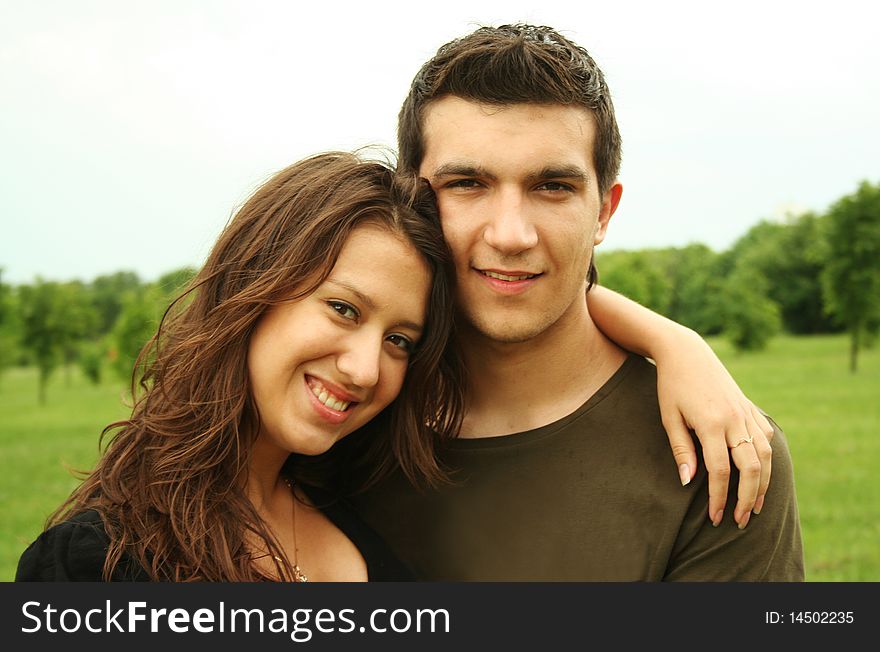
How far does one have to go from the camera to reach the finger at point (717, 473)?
2.80m

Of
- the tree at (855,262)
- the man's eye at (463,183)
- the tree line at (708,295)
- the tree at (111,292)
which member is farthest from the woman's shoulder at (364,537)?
the tree at (111,292)

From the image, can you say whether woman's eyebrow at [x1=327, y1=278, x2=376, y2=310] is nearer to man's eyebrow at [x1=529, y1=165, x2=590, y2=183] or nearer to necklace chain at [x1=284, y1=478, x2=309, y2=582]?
man's eyebrow at [x1=529, y1=165, x2=590, y2=183]

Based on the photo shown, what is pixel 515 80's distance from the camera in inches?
121

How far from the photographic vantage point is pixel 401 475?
11.1ft

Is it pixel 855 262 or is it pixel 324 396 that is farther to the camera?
pixel 855 262

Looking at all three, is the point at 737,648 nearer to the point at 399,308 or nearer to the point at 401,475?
the point at 401,475

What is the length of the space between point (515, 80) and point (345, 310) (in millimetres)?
1136

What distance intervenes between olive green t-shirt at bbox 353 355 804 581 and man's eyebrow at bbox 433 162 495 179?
1002 millimetres

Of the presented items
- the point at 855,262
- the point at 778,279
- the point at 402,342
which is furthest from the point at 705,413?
the point at 778,279

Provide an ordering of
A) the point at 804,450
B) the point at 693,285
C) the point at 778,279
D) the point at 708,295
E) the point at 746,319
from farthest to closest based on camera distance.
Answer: the point at 778,279 < the point at 693,285 < the point at 708,295 < the point at 746,319 < the point at 804,450

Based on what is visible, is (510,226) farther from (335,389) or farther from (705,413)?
(705,413)

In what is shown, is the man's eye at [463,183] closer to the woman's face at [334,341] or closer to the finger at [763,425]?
the woman's face at [334,341]

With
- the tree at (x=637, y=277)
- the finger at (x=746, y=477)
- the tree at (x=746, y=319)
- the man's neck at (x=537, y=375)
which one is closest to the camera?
the finger at (x=746, y=477)

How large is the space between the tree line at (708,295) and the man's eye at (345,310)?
829 millimetres
